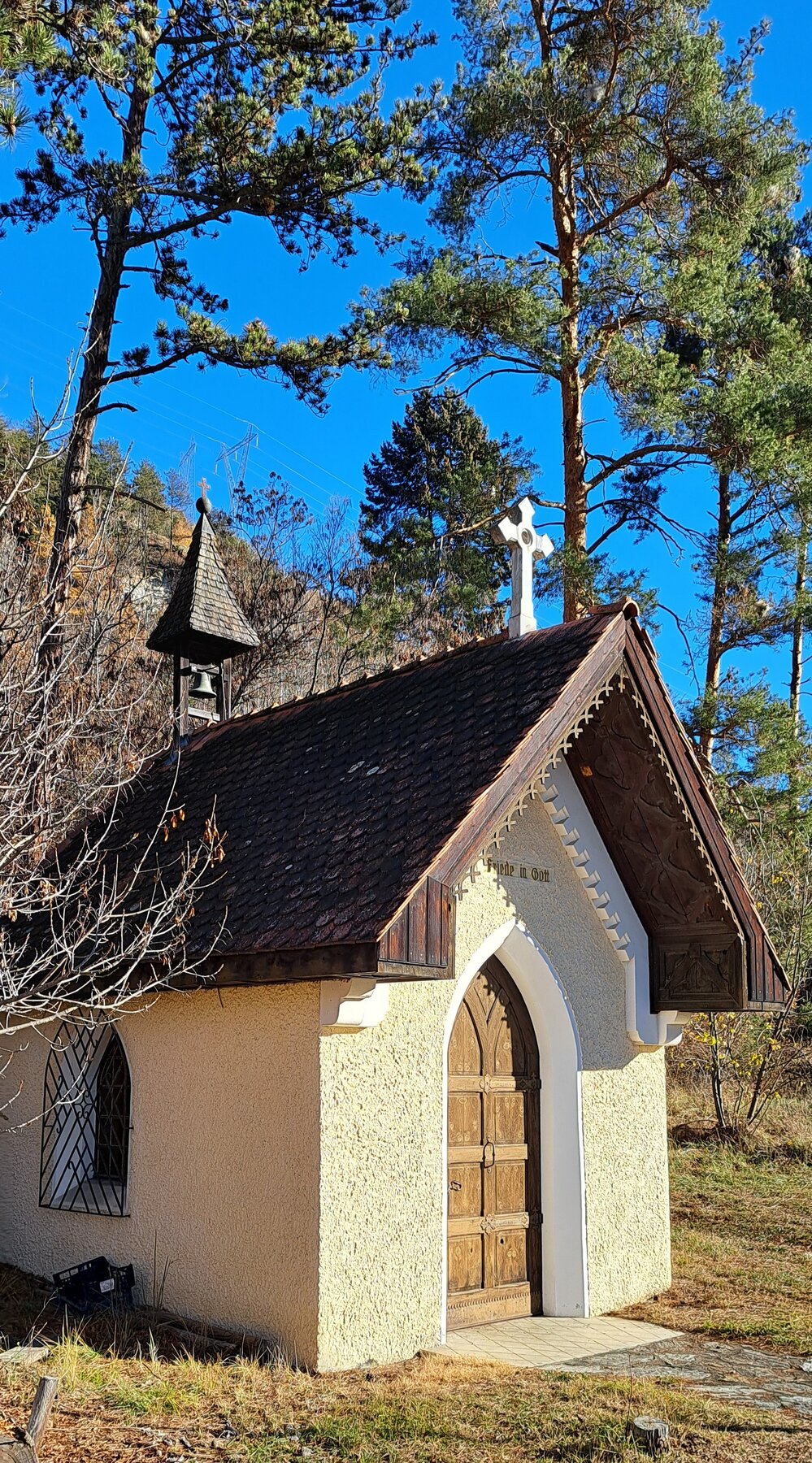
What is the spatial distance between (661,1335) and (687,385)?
12358mm

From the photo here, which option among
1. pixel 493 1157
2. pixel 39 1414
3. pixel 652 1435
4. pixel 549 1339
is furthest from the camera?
pixel 493 1157

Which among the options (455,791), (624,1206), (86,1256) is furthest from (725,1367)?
(86,1256)

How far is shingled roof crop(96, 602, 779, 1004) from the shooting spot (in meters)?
7.47

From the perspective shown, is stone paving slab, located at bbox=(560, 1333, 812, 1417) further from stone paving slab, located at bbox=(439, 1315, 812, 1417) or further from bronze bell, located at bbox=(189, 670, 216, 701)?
bronze bell, located at bbox=(189, 670, 216, 701)

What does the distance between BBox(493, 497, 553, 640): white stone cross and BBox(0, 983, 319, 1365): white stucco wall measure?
354cm

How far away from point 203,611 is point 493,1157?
705 cm

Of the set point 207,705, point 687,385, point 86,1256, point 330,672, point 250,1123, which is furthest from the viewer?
point 330,672

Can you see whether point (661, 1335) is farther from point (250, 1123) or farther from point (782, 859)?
point (782, 859)

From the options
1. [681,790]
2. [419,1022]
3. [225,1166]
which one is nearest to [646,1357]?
[419,1022]

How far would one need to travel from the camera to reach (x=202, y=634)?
46.3ft

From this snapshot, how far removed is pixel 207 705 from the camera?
1481cm

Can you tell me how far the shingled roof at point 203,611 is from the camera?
1410cm

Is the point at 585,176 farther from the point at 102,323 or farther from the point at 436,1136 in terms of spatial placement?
the point at 436,1136

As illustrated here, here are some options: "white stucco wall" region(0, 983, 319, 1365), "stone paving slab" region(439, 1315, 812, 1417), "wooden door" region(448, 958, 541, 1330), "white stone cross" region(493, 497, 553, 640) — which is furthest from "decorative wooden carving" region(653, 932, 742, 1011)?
"white stucco wall" region(0, 983, 319, 1365)
